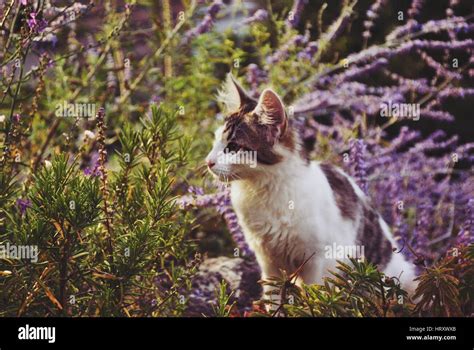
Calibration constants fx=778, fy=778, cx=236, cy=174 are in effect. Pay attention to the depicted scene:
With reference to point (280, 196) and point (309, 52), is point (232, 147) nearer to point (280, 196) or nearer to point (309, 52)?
point (280, 196)

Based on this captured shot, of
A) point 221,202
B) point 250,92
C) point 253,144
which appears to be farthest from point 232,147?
point 250,92

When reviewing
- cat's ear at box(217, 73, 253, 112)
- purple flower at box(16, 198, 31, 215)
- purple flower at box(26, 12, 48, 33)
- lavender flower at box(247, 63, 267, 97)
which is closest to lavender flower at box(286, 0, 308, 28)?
lavender flower at box(247, 63, 267, 97)

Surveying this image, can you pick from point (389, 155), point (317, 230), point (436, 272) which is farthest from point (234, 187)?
point (389, 155)

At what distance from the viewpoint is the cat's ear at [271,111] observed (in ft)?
6.88

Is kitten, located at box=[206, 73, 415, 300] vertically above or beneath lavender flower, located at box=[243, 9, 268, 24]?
beneath

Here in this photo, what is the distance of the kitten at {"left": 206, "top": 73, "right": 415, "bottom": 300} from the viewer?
7.06ft

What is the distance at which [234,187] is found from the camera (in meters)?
2.24

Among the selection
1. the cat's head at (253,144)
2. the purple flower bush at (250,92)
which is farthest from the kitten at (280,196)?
the purple flower bush at (250,92)

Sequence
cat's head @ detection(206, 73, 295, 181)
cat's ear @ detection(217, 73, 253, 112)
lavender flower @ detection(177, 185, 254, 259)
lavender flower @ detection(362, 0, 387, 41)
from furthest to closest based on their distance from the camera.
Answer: lavender flower @ detection(362, 0, 387, 41), lavender flower @ detection(177, 185, 254, 259), cat's ear @ detection(217, 73, 253, 112), cat's head @ detection(206, 73, 295, 181)

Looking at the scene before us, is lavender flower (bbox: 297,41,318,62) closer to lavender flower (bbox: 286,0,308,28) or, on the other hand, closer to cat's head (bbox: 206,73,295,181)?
lavender flower (bbox: 286,0,308,28)

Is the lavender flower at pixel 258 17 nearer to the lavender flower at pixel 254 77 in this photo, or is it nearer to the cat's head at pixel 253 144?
the lavender flower at pixel 254 77

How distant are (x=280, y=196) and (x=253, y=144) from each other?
17cm
